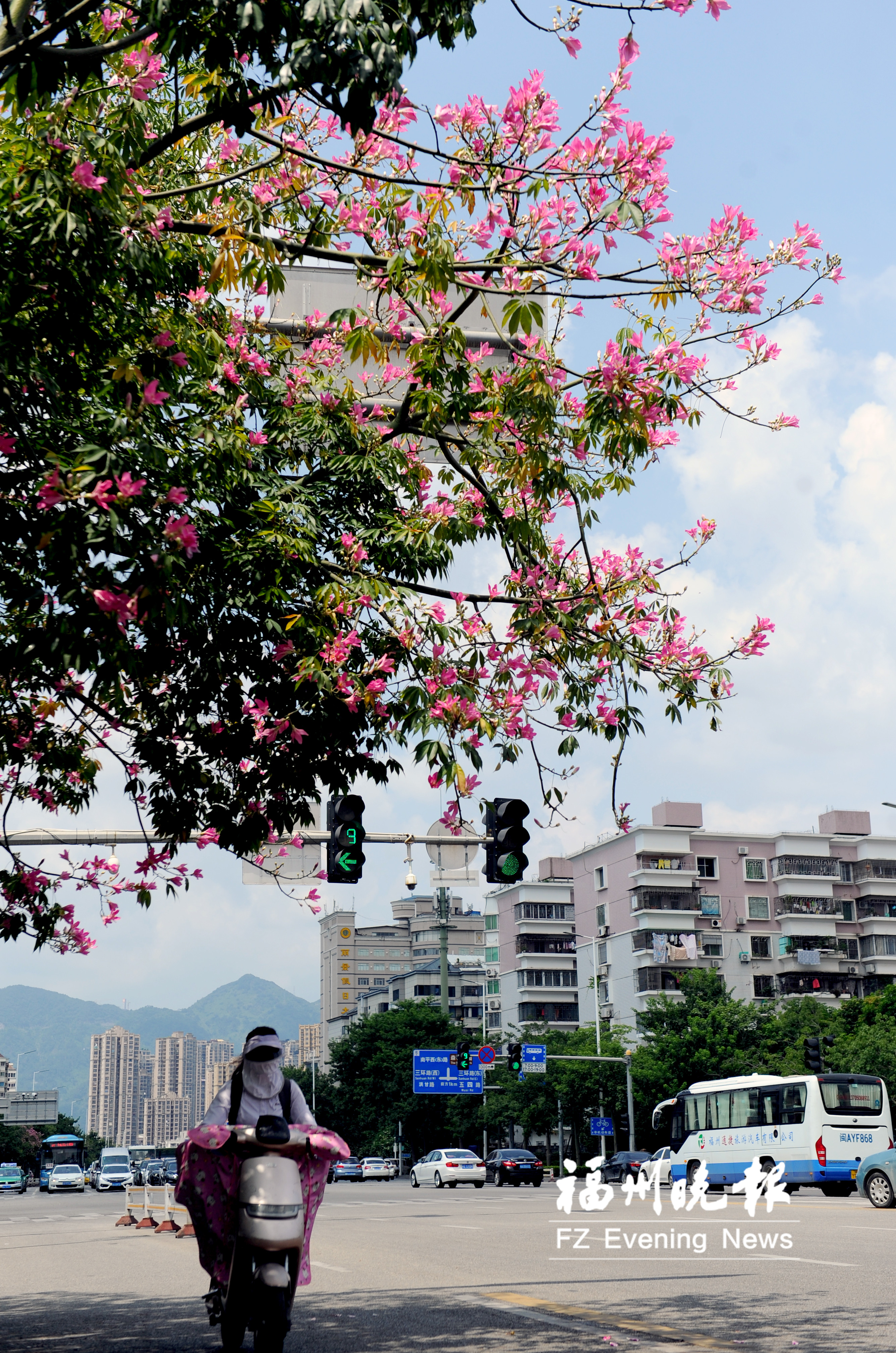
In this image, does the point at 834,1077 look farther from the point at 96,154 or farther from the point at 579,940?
the point at 579,940

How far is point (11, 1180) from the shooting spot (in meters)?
81.1

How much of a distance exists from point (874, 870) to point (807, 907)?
585 centimetres

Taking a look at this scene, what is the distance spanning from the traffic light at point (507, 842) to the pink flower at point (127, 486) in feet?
26.4

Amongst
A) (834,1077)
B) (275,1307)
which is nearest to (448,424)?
(275,1307)

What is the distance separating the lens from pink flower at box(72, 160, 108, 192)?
20.8 ft

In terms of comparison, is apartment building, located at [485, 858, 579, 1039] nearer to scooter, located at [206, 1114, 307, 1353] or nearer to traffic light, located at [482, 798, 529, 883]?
traffic light, located at [482, 798, 529, 883]

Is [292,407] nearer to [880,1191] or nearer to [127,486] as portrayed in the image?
[127,486]

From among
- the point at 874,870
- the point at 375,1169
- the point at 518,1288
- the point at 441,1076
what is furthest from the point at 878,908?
the point at 518,1288

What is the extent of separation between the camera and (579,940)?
96062 mm

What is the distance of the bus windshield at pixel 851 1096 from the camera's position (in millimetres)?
32219

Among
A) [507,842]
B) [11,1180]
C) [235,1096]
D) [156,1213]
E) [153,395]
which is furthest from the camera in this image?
[11,1180]

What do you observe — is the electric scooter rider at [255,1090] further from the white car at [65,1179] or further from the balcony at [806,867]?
the balcony at [806,867]

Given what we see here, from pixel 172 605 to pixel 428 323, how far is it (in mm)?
2637

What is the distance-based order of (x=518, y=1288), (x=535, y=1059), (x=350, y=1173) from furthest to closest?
(x=350, y=1173), (x=535, y=1059), (x=518, y=1288)
